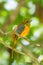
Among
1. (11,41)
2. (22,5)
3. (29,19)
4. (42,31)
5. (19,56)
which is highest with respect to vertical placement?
(22,5)

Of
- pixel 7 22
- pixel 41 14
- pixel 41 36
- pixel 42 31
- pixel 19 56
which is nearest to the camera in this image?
pixel 19 56

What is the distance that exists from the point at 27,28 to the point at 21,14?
204 millimetres

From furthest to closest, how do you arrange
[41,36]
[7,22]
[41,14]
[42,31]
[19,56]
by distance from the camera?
[41,14]
[7,22]
[41,36]
[42,31]
[19,56]

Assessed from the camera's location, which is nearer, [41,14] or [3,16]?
[3,16]

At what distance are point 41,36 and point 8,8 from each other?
50cm

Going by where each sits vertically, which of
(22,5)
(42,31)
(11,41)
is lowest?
(11,41)

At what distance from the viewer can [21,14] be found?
3.28m

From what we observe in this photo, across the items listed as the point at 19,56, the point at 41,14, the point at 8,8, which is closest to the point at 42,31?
the point at 8,8

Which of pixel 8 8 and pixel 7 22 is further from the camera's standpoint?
pixel 7 22

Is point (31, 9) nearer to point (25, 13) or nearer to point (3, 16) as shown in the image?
point (25, 13)

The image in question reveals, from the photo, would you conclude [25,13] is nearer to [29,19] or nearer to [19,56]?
[29,19]

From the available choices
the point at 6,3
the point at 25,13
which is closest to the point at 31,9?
the point at 25,13

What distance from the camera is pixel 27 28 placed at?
318cm

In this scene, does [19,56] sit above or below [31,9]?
below
